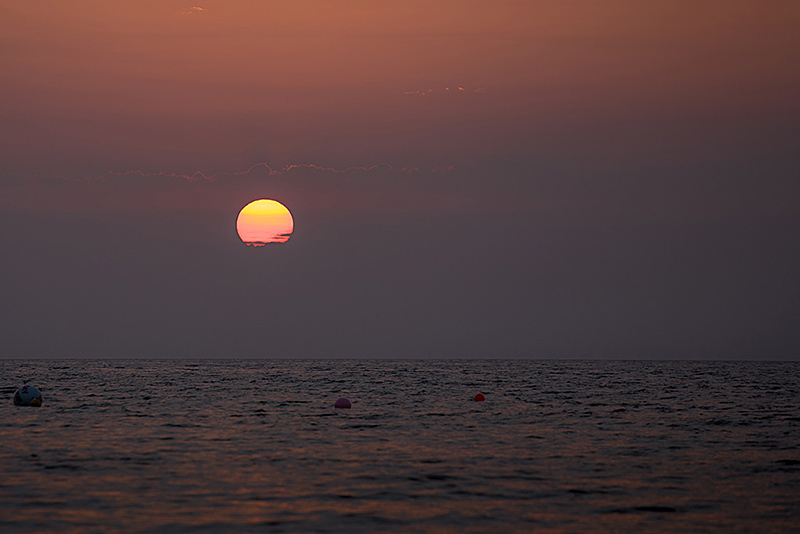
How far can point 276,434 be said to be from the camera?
31641 mm

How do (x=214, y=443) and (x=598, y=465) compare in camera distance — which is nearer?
(x=598, y=465)

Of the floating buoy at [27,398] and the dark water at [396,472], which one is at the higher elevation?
the floating buoy at [27,398]

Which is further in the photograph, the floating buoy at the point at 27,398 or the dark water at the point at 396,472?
the floating buoy at the point at 27,398

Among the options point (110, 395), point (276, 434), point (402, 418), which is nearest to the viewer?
point (276, 434)

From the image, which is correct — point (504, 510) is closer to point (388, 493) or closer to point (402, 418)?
point (388, 493)

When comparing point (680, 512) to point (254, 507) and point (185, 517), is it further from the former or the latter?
point (185, 517)

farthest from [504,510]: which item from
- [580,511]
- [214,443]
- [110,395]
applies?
[110,395]

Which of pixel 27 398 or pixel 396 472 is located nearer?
pixel 396 472

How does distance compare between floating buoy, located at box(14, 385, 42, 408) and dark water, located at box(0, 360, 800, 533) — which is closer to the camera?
dark water, located at box(0, 360, 800, 533)

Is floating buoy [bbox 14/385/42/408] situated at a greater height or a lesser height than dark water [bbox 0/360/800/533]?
greater

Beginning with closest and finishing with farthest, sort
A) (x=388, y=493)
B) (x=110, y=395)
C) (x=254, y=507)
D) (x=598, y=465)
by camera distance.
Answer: (x=254, y=507), (x=388, y=493), (x=598, y=465), (x=110, y=395)

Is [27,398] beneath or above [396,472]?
above

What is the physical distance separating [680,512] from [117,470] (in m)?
14.0

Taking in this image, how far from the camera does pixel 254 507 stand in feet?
58.3
